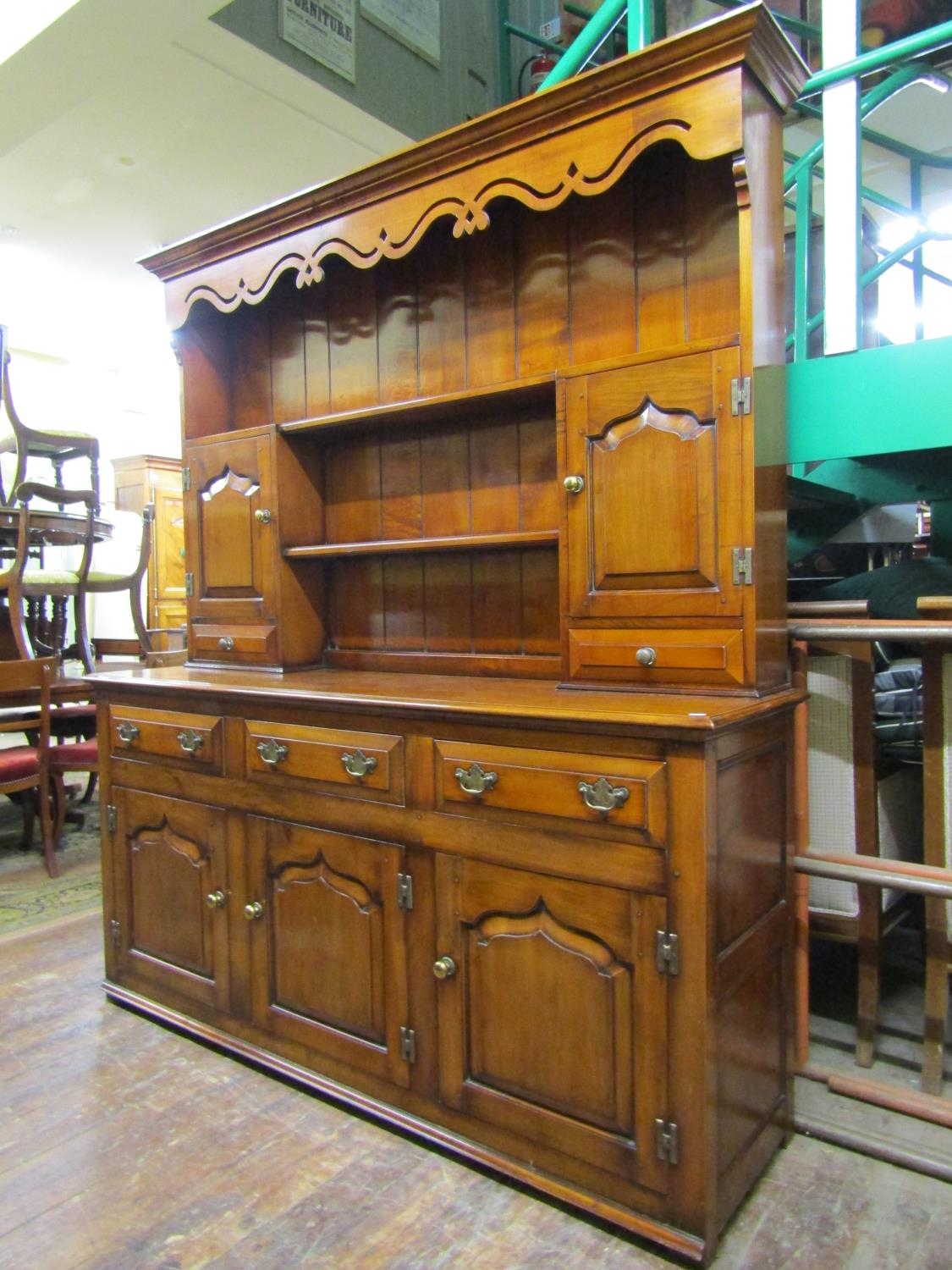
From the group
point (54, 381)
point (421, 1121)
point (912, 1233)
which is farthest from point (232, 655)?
point (54, 381)

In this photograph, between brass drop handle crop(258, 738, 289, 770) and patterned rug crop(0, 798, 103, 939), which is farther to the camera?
patterned rug crop(0, 798, 103, 939)

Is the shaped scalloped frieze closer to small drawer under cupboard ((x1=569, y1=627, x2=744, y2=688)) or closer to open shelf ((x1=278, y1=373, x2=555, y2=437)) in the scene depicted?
open shelf ((x1=278, y1=373, x2=555, y2=437))

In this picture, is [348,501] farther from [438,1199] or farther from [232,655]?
[438,1199]

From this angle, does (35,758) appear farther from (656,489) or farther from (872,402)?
(872,402)

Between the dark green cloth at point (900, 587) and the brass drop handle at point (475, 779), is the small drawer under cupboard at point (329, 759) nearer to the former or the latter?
the brass drop handle at point (475, 779)

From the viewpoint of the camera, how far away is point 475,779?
1.51 m

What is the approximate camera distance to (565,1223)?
140 cm

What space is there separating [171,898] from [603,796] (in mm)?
1281

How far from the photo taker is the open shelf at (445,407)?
71.6 inches

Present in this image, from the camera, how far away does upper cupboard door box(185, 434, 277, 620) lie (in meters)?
2.24

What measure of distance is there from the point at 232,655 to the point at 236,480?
490 millimetres

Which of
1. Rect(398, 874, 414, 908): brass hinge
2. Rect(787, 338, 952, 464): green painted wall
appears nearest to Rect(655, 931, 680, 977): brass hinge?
Rect(398, 874, 414, 908): brass hinge

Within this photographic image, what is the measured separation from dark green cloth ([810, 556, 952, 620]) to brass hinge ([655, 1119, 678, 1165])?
1471 millimetres

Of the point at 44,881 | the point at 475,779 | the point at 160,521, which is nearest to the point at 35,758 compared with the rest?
the point at 44,881
